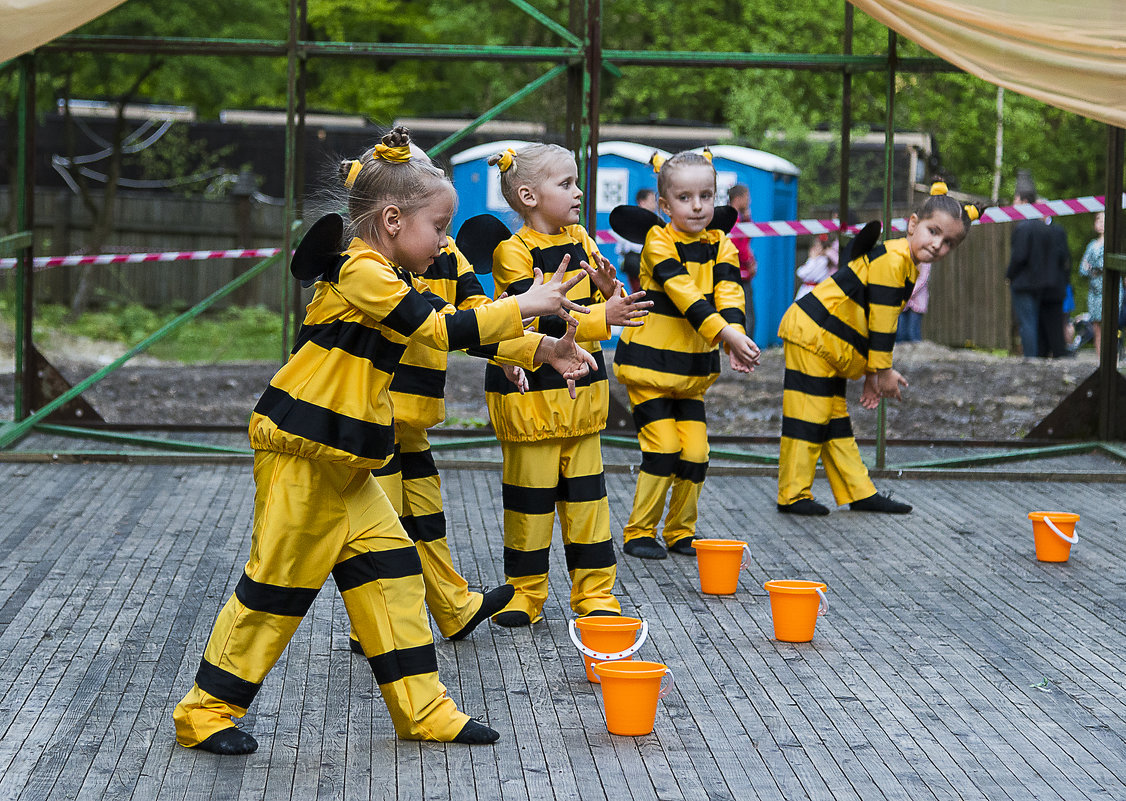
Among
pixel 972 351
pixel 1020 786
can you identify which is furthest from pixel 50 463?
pixel 972 351

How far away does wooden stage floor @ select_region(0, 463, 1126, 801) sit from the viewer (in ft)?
11.6

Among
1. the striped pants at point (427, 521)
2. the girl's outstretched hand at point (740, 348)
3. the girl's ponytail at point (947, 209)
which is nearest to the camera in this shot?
the striped pants at point (427, 521)

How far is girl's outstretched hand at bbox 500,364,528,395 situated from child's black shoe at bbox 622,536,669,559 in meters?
1.68

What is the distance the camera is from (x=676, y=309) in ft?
19.6

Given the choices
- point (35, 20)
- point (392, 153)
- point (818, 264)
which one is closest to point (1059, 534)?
point (392, 153)

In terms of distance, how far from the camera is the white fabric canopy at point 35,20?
21.2 ft

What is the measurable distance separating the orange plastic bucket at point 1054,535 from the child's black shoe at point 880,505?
1105 millimetres

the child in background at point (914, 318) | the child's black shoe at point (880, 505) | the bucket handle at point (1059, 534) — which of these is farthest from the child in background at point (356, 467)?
the child in background at point (914, 318)

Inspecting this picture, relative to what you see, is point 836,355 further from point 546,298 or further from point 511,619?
point 546,298

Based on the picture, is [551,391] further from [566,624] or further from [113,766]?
[113,766]

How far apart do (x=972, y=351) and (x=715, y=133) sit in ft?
14.8

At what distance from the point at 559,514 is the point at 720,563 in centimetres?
81

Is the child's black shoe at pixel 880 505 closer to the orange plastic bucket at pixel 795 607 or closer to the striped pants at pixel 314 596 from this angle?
the orange plastic bucket at pixel 795 607

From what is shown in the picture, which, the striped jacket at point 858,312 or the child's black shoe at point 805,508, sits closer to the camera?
the striped jacket at point 858,312
